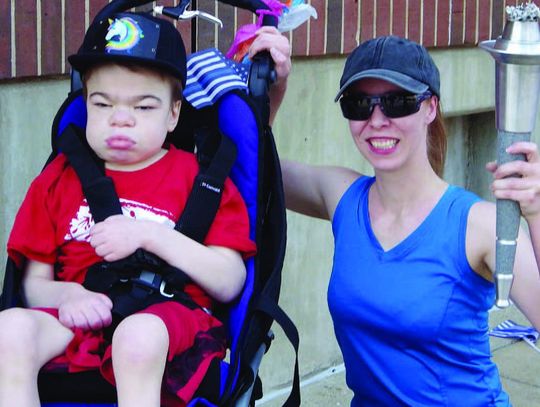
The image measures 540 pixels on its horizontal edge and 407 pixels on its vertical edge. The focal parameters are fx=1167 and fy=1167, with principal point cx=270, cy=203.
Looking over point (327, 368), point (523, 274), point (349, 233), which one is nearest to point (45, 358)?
point (349, 233)

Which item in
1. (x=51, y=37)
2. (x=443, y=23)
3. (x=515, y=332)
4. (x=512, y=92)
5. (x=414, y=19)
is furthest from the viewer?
(x=515, y=332)

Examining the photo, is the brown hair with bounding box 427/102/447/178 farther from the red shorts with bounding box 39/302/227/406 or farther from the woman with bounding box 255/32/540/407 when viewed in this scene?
the red shorts with bounding box 39/302/227/406

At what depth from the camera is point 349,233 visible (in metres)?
3.41

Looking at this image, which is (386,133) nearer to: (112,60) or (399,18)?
(112,60)

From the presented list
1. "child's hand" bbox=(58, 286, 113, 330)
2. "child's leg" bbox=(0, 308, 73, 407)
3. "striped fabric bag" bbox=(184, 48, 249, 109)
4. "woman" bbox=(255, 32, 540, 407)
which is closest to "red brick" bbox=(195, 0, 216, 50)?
"striped fabric bag" bbox=(184, 48, 249, 109)

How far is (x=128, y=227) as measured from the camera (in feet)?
10.2

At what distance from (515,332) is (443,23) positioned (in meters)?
1.79

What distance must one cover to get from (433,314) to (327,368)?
9.57 ft

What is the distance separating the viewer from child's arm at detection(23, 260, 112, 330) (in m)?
2.99

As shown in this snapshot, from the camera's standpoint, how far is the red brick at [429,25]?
247 inches

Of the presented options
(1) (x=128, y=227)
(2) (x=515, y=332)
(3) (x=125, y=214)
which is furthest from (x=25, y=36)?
(2) (x=515, y=332)

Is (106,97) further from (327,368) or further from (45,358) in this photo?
(327,368)

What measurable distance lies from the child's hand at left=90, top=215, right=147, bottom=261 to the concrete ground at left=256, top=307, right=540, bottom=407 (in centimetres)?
253

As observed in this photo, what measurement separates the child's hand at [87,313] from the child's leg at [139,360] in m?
0.14
